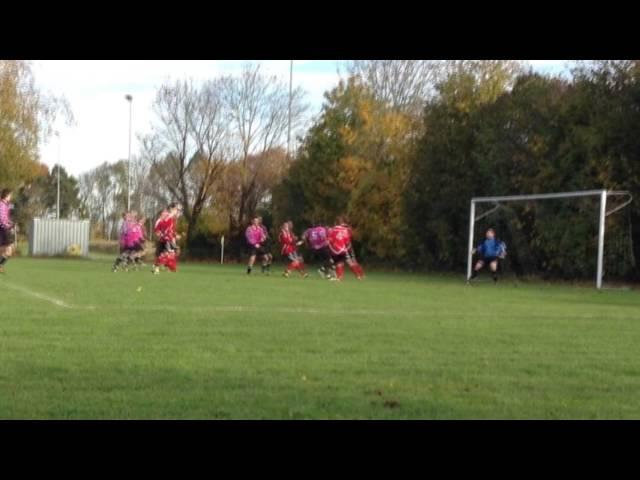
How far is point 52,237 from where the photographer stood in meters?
61.3

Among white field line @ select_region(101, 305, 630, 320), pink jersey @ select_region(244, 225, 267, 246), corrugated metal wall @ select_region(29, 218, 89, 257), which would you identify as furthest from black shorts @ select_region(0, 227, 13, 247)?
corrugated metal wall @ select_region(29, 218, 89, 257)

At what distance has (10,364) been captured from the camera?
898cm

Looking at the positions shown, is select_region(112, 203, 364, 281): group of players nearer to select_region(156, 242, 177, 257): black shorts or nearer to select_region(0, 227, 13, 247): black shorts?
select_region(156, 242, 177, 257): black shorts

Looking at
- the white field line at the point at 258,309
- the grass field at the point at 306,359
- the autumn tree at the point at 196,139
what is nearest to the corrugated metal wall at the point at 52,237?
the autumn tree at the point at 196,139

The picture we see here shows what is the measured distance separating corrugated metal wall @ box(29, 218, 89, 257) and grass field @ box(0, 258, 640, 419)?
44649 mm

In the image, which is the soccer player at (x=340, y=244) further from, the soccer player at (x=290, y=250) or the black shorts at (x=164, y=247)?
the black shorts at (x=164, y=247)

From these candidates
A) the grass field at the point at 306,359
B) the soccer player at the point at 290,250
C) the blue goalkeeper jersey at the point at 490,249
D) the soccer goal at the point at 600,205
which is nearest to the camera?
the grass field at the point at 306,359

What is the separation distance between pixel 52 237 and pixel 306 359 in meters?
54.3

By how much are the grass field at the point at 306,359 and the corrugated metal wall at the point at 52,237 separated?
44.6 m

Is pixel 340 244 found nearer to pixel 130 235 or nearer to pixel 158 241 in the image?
pixel 158 241

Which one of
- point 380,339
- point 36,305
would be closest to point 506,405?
point 380,339

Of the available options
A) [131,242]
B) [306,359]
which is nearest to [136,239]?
[131,242]

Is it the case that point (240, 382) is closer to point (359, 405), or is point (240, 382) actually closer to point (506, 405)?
point (359, 405)

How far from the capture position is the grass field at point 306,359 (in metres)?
7.28
